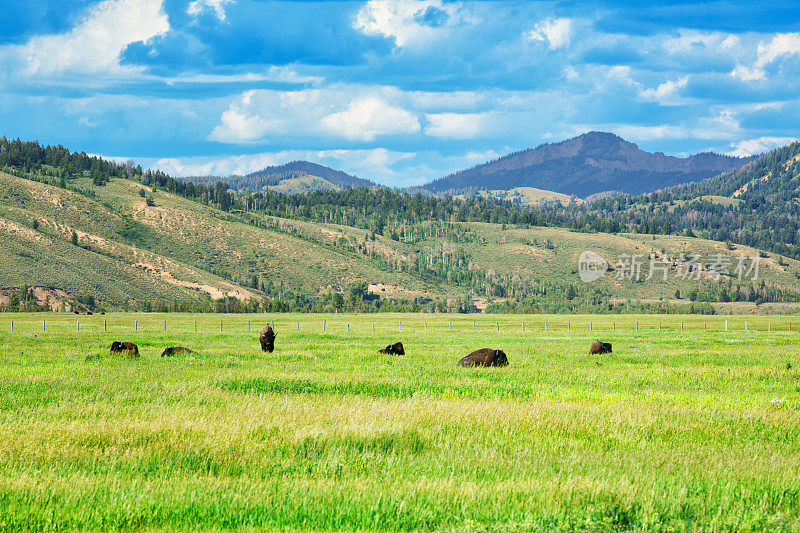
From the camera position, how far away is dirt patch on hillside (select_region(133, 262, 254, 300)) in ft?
612

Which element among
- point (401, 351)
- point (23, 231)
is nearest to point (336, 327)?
point (401, 351)

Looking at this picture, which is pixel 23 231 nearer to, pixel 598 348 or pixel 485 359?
pixel 598 348

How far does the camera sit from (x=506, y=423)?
12250mm

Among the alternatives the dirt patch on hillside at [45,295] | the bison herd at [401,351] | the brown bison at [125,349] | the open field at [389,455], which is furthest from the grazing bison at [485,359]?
the dirt patch on hillside at [45,295]

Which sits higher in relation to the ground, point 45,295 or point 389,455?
point 389,455

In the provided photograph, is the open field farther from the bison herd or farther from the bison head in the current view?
the bison head

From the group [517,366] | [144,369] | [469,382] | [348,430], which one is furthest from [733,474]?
[144,369]

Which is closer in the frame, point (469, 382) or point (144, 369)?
point (469, 382)

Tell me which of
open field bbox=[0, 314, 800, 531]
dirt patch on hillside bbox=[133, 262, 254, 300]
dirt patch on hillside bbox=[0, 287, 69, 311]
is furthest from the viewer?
dirt patch on hillside bbox=[133, 262, 254, 300]

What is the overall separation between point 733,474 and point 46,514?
27.1 ft

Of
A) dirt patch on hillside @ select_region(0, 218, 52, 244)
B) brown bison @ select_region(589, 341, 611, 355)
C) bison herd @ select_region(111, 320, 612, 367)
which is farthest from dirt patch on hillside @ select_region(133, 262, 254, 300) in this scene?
brown bison @ select_region(589, 341, 611, 355)

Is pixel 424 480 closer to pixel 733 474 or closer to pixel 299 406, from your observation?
pixel 733 474

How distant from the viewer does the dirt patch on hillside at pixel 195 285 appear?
7339 inches

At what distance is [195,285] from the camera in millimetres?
188750
